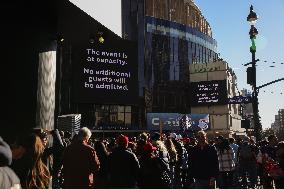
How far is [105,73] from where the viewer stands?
27.8 metres

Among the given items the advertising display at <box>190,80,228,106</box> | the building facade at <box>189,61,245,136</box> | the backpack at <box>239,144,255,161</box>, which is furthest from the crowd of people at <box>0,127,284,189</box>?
the building facade at <box>189,61,245,136</box>

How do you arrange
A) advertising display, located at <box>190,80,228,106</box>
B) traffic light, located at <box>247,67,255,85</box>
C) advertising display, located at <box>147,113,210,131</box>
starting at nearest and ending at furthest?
traffic light, located at <box>247,67,255,85</box>
advertising display, located at <box>147,113,210,131</box>
advertising display, located at <box>190,80,228,106</box>

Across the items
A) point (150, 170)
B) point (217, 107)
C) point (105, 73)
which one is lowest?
point (150, 170)

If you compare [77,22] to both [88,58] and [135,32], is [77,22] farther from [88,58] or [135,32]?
[135,32]

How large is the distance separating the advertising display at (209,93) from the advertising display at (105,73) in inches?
924

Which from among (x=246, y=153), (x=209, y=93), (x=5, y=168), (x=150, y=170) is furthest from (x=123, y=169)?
(x=209, y=93)

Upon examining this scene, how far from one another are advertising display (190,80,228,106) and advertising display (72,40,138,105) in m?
23.5

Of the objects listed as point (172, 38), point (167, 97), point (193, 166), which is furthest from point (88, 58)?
point (172, 38)

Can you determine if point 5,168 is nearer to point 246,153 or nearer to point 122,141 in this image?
point 122,141

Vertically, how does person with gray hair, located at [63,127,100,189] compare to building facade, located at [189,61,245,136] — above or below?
below

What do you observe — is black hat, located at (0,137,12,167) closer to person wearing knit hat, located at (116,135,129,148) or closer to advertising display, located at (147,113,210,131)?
person wearing knit hat, located at (116,135,129,148)

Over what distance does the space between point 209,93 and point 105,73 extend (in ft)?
88.8

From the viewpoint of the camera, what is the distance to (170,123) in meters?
45.8

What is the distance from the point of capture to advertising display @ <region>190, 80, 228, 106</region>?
50.9 meters
